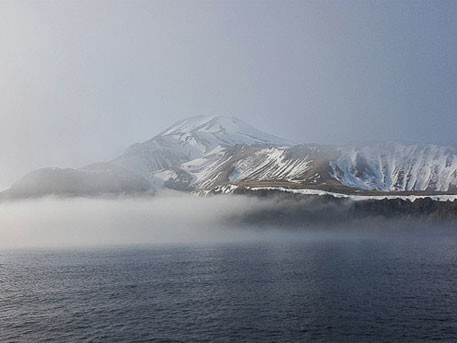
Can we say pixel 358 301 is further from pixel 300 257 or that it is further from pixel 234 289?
pixel 300 257

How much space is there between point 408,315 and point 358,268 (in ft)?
169


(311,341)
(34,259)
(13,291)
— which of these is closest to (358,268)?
(311,341)

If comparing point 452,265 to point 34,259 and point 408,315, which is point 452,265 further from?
point 34,259

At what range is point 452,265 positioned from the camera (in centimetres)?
12181

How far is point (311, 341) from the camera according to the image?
2264 inches

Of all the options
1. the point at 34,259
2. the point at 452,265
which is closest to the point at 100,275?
the point at 34,259

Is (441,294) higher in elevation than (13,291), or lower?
lower

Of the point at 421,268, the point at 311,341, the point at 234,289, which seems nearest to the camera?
the point at 311,341

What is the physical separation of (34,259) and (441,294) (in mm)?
141278

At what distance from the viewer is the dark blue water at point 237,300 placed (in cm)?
6212

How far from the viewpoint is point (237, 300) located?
82188mm

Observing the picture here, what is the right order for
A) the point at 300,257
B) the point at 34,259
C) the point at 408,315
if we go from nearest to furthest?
the point at 408,315 → the point at 300,257 → the point at 34,259

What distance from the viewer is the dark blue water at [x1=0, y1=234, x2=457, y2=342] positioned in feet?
204

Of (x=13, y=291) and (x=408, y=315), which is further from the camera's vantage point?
(x=13, y=291)
